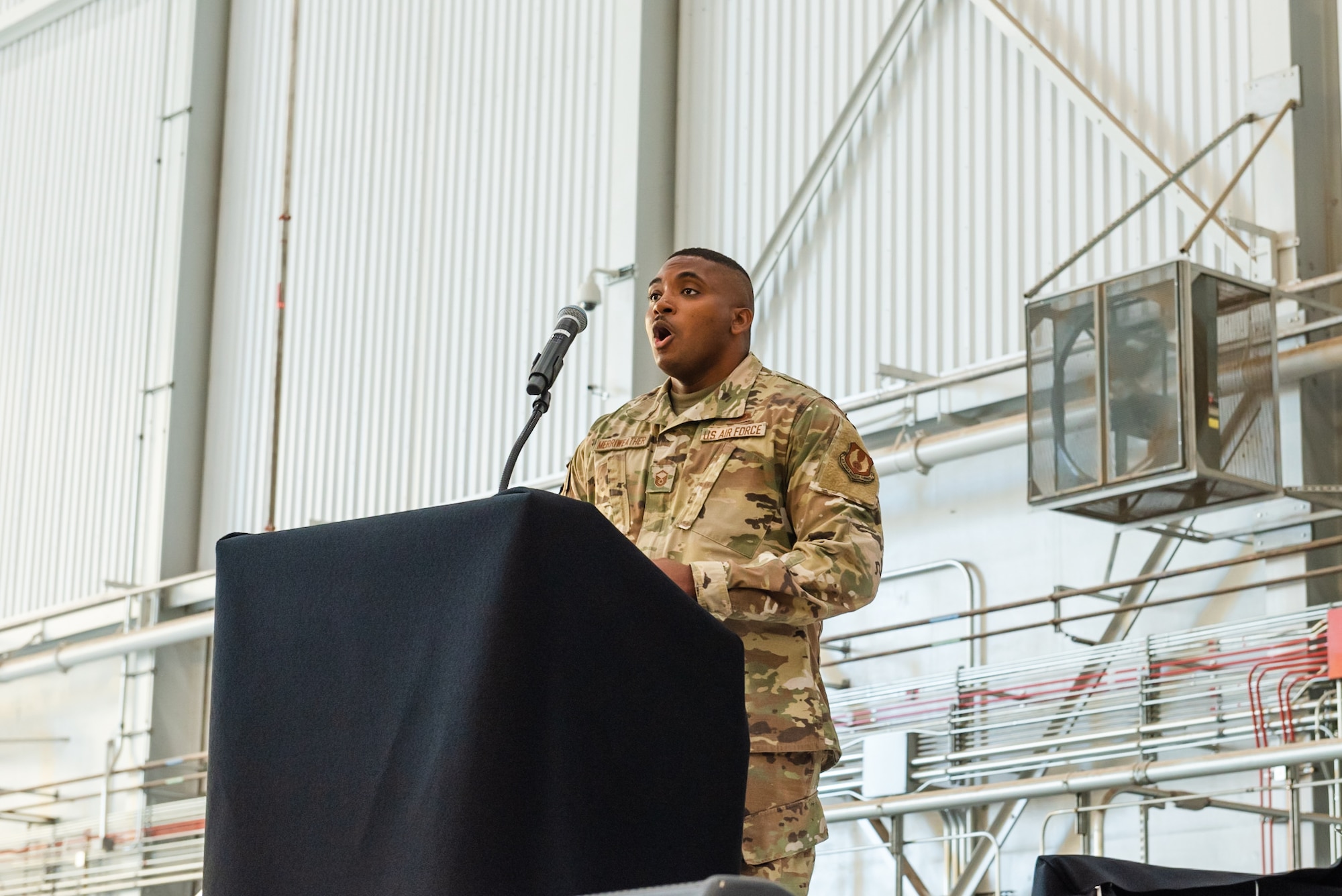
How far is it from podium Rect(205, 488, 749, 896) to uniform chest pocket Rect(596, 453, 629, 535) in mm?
712

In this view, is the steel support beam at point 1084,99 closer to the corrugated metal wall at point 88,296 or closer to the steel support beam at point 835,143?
the steel support beam at point 835,143

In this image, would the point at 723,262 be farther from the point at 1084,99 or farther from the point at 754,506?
the point at 1084,99


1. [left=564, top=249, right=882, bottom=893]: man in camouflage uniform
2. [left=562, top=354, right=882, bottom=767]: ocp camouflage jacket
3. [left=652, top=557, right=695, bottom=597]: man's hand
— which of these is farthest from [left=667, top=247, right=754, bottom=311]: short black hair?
[left=652, top=557, right=695, bottom=597]: man's hand

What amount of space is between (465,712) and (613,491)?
1.02 metres

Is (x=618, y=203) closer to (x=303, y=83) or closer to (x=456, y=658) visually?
(x=303, y=83)

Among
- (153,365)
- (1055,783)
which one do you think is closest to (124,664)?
(153,365)

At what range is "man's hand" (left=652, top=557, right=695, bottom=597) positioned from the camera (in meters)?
2.29

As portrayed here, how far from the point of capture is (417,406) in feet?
32.7

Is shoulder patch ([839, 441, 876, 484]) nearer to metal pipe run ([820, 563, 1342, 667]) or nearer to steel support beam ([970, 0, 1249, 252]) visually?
metal pipe run ([820, 563, 1342, 667])

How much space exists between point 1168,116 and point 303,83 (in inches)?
235

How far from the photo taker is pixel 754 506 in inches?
105

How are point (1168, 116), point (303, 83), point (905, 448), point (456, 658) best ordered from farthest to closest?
point (303, 83) → point (905, 448) → point (1168, 116) → point (456, 658)

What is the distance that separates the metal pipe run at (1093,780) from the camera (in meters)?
5.48

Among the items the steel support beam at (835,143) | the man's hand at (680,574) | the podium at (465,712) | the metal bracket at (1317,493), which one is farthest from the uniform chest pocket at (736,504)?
the steel support beam at (835,143)
